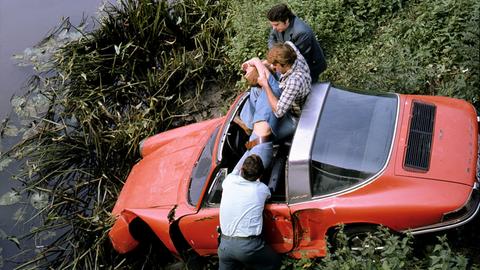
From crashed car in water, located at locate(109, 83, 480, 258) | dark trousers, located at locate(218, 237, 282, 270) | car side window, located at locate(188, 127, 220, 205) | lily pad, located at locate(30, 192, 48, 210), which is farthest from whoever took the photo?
lily pad, located at locate(30, 192, 48, 210)

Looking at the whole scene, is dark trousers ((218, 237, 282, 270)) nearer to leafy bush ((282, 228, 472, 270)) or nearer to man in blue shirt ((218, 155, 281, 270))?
man in blue shirt ((218, 155, 281, 270))

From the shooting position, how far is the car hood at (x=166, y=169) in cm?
603

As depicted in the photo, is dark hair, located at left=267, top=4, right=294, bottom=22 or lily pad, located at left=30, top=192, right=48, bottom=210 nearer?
dark hair, located at left=267, top=4, right=294, bottom=22

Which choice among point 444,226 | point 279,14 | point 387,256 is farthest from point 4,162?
point 444,226

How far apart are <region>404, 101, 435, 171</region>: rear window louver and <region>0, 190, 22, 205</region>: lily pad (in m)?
5.49

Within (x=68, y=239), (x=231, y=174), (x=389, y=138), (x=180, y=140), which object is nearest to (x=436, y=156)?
(x=389, y=138)

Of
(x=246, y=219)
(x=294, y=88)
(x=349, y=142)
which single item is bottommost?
(x=246, y=219)

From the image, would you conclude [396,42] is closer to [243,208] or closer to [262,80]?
[262,80]

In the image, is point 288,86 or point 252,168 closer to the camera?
point 252,168

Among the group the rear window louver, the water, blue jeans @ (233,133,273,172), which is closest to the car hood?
blue jeans @ (233,133,273,172)

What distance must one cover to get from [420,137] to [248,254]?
5.90 ft

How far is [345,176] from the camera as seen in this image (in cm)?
480

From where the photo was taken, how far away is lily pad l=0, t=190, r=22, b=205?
7.91m

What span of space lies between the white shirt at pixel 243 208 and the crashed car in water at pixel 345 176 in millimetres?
147
